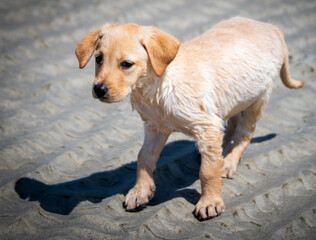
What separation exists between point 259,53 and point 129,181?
199 cm

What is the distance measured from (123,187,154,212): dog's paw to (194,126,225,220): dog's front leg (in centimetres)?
54

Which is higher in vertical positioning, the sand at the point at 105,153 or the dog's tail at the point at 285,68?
the dog's tail at the point at 285,68

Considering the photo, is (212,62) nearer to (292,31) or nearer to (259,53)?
(259,53)

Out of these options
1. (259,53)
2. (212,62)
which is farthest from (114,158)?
(259,53)

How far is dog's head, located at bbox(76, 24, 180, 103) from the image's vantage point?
3.12 meters

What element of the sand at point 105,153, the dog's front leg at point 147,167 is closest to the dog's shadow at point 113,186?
the sand at point 105,153

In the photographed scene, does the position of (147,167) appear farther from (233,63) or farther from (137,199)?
(233,63)

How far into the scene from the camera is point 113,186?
13.6ft

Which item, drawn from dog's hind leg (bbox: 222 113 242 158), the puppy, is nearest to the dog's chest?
the puppy

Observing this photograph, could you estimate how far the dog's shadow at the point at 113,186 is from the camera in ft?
12.5

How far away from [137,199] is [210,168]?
80 cm

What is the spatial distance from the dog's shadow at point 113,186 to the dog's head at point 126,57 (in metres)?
1.28

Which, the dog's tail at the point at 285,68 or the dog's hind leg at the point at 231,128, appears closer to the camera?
the dog's tail at the point at 285,68

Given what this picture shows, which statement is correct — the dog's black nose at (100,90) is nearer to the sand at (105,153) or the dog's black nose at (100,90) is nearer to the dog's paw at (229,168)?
the sand at (105,153)
